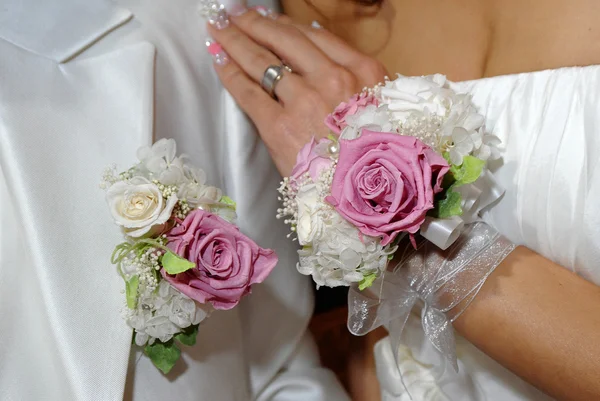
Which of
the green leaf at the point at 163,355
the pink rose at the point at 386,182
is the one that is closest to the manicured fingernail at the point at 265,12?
the pink rose at the point at 386,182

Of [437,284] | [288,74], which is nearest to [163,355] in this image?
[437,284]

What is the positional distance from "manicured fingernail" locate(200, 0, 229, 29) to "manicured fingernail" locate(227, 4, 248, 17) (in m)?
0.02

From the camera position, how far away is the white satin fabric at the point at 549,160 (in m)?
0.66

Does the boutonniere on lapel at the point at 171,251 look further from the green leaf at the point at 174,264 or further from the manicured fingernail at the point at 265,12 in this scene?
the manicured fingernail at the point at 265,12

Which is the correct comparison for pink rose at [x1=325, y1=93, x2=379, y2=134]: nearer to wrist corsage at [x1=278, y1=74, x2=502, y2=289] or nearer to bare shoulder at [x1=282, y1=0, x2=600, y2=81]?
wrist corsage at [x1=278, y1=74, x2=502, y2=289]

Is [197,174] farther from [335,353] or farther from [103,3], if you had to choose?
[335,353]

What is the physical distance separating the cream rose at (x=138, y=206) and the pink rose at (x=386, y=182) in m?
0.23

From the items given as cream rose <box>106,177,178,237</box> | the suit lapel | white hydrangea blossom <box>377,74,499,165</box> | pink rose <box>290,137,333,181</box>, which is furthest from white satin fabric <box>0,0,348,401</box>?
white hydrangea blossom <box>377,74,499,165</box>

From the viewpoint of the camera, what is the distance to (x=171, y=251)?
67cm

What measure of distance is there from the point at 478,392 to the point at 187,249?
1.79 feet

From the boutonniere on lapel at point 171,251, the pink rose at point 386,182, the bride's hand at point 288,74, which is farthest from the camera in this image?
the bride's hand at point 288,74

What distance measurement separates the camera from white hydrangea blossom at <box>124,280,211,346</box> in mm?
704

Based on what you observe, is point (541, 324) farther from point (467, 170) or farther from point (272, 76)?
point (272, 76)

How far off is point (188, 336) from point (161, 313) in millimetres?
81
